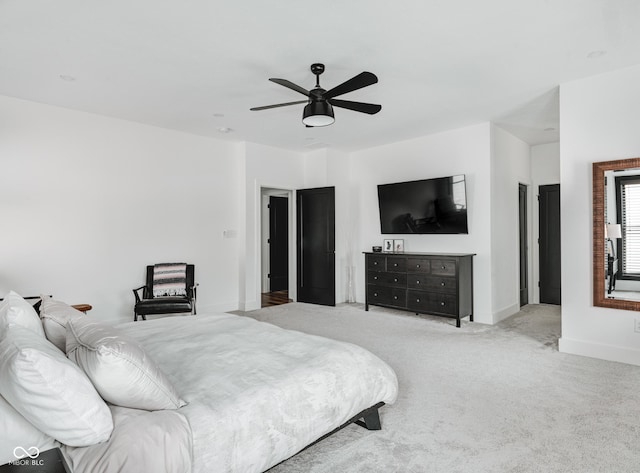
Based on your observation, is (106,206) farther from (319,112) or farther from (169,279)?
(319,112)

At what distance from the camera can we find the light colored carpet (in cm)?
200

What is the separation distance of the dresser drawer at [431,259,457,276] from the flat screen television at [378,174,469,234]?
594 millimetres

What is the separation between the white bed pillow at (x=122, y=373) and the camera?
1.38 metres

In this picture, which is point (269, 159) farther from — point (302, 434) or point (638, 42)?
point (302, 434)

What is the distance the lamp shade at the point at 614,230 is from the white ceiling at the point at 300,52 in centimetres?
147

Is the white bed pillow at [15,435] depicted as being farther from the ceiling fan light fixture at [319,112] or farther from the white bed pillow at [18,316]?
the ceiling fan light fixture at [319,112]

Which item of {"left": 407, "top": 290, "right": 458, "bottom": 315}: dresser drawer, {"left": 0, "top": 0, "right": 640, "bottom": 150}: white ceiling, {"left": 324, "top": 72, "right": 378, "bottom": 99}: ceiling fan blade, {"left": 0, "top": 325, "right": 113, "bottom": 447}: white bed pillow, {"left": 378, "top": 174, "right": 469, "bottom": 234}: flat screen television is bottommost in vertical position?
{"left": 407, "top": 290, "right": 458, "bottom": 315}: dresser drawer

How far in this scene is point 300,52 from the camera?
3.18m

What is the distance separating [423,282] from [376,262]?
86 cm

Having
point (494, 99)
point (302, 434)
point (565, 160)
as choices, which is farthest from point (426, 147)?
point (302, 434)

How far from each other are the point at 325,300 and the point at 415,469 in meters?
4.64

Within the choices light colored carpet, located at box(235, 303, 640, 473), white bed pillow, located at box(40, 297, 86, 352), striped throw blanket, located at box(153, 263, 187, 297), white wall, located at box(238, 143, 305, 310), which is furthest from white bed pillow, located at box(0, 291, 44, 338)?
white wall, located at box(238, 143, 305, 310)

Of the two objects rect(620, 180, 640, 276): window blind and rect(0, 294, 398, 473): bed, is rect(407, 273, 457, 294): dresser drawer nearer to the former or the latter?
rect(620, 180, 640, 276): window blind

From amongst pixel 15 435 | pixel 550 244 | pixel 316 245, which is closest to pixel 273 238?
pixel 316 245
